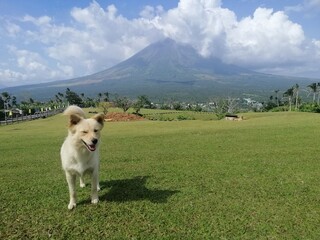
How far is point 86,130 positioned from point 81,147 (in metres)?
0.44

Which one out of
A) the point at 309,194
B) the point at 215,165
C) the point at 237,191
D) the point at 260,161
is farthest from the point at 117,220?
the point at 260,161

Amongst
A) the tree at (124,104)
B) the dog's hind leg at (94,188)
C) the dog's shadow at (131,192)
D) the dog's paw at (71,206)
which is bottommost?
the tree at (124,104)

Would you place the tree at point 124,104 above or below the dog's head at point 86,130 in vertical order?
below

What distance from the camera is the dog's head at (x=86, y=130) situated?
6074mm

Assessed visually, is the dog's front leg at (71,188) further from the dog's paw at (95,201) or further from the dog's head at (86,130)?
the dog's head at (86,130)

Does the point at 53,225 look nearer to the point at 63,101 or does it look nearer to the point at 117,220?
the point at 117,220

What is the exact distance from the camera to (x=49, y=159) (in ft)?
41.8

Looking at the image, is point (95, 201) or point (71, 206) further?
point (95, 201)

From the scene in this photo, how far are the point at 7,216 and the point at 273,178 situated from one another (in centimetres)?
597

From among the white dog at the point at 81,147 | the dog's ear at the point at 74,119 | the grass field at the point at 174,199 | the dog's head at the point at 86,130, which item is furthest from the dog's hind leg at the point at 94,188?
the dog's ear at the point at 74,119

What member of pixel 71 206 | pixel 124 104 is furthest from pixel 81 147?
pixel 124 104

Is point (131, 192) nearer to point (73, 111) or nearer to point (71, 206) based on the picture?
point (71, 206)

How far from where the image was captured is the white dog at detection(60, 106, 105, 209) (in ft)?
20.0

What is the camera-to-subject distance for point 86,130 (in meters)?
6.08
